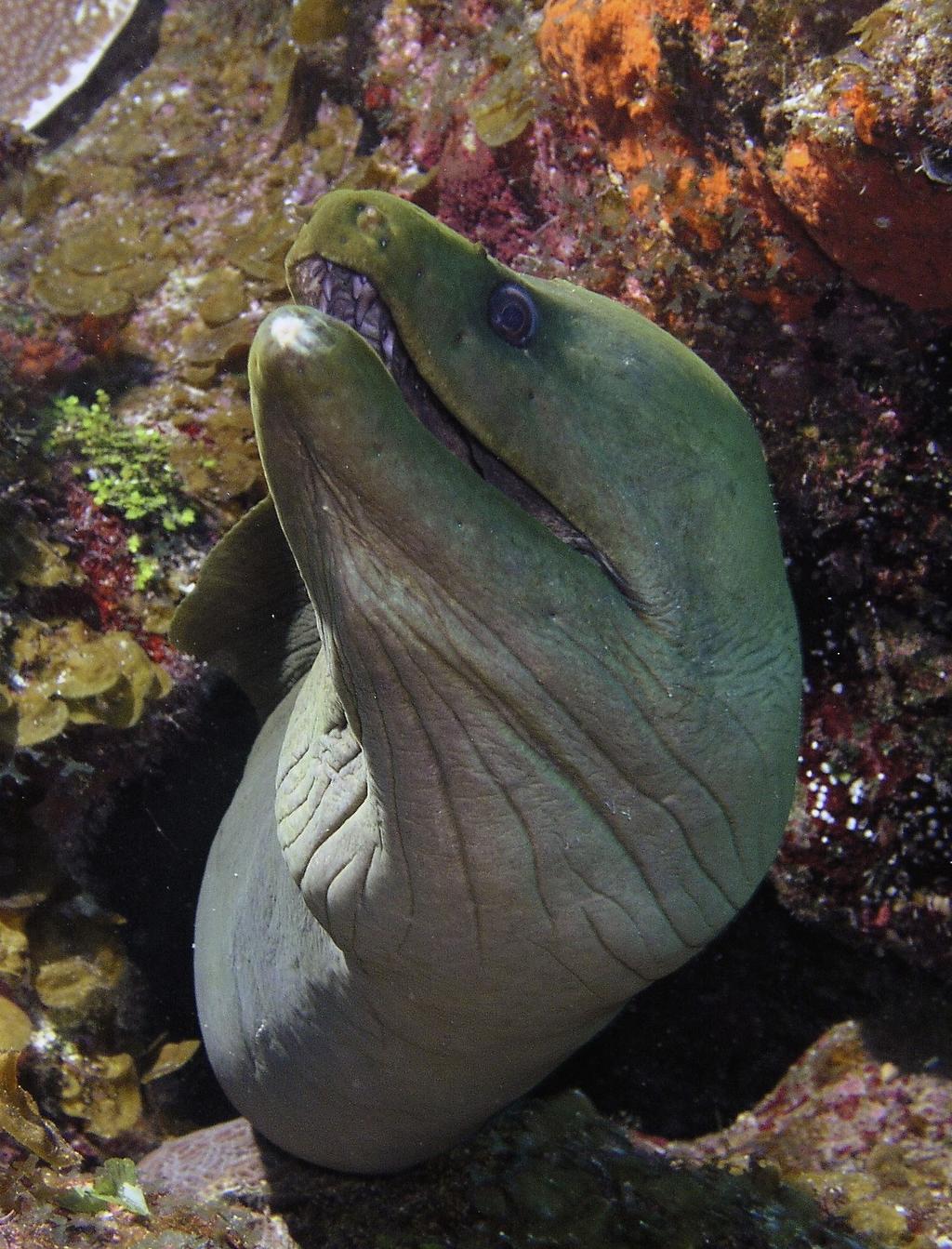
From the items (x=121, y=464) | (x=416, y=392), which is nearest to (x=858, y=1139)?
(x=416, y=392)

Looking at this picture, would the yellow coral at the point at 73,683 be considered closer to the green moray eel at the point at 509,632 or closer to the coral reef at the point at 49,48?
the green moray eel at the point at 509,632

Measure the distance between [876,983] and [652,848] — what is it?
2.39 metres

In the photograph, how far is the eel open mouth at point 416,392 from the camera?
5.17 feet

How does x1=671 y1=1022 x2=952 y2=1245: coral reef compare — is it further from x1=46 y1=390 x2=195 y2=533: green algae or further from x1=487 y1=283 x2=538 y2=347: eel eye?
x1=46 y1=390 x2=195 y2=533: green algae

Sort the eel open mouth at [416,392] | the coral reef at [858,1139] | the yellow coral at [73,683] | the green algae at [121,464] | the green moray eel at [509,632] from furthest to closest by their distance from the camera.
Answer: the green algae at [121,464] → the yellow coral at [73,683] → the coral reef at [858,1139] → the eel open mouth at [416,392] → the green moray eel at [509,632]

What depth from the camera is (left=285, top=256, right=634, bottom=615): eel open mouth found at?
1.58 metres

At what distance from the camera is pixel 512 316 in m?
1.60

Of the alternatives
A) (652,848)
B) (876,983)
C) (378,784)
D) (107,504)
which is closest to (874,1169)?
(876,983)

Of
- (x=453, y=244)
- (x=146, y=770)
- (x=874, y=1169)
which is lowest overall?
(x=874, y=1169)

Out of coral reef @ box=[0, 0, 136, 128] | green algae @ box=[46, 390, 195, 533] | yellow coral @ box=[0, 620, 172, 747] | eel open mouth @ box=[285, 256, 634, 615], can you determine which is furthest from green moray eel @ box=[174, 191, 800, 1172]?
coral reef @ box=[0, 0, 136, 128]

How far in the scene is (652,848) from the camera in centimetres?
170

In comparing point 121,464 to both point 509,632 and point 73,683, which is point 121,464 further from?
point 509,632

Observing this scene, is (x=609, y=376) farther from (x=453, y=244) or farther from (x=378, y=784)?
(x=378, y=784)

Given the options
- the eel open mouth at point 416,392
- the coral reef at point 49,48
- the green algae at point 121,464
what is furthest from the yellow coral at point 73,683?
the coral reef at point 49,48
